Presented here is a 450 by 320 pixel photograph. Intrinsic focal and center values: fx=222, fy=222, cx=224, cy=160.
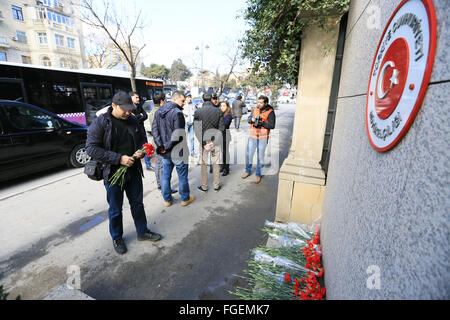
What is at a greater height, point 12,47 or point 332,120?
point 12,47

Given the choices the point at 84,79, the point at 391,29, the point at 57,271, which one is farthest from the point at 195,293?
the point at 84,79

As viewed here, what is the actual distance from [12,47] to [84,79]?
27.1 metres

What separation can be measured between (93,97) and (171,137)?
808cm

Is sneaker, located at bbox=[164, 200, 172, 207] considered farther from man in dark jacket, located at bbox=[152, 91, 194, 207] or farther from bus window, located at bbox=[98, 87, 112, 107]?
bus window, located at bbox=[98, 87, 112, 107]

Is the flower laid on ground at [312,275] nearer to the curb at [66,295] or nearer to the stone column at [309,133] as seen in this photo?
the stone column at [309,133]

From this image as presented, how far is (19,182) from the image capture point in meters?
5.18

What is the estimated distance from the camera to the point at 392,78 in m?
1.08

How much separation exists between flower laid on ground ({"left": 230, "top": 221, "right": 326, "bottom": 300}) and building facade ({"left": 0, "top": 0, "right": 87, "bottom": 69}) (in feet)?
114

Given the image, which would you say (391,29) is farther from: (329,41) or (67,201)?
(67,201)

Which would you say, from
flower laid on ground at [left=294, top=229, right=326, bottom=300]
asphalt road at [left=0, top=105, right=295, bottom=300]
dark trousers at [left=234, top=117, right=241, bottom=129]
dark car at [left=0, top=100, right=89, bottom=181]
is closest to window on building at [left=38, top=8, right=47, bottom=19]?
dark trousers at [left=234, top=117, right=241, bottom=129]

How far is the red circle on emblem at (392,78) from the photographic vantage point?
3.26ft

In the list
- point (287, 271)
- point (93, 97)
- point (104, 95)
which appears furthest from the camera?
point (104, 95)

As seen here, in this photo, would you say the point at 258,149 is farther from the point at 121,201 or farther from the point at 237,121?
the point at 237,121

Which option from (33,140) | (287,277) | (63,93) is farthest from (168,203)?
(63,93)
